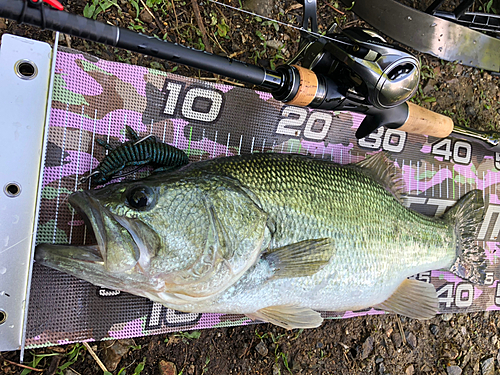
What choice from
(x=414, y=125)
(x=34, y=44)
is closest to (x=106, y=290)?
(x=34, y=44)

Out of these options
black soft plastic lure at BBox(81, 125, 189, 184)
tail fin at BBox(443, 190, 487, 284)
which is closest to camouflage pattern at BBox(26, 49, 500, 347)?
black soft plastic lure at BBox(81, 125, 189, 184)

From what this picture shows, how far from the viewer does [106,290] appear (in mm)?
2061

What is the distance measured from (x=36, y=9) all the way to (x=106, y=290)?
1508 millimetres

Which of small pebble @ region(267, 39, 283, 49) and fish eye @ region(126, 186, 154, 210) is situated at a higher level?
small pebble @ region(267, 39, 283, 49)

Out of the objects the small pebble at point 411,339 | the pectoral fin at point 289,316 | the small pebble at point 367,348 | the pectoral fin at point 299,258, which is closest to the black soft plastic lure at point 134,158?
the pectoral fin at point 299,258

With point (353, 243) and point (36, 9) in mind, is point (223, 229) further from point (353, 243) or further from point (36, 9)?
point (36, 9)

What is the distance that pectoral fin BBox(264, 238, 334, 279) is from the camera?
1795 mm

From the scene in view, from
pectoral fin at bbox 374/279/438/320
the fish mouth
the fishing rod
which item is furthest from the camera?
pectoral fin at bbox 374/279/438/320

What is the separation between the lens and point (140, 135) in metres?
2.17

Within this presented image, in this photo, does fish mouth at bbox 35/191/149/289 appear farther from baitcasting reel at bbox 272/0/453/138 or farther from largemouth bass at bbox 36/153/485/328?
baitcasting reel at bbox 272/0/453/138

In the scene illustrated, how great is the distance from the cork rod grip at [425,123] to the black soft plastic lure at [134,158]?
1.67 metres

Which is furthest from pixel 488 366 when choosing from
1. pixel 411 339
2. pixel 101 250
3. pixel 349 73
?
pixel 101 250

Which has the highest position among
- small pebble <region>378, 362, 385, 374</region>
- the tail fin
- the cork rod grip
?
the cork rod grip

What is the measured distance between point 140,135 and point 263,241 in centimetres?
105
